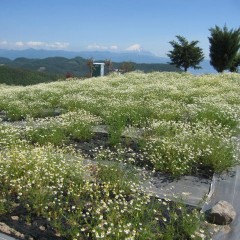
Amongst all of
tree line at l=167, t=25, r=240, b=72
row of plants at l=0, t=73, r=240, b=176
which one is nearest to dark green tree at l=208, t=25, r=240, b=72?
tree line at l=167, t=25, r=240, b=72

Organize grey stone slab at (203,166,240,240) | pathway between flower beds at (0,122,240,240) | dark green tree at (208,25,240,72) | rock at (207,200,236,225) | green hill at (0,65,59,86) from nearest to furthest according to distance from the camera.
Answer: grey stone slab at (203,166,240,240) → rock at (207,200,236,225) → pathway between flower beds at (0,122,240,240) → dark green tree at (208,25,240,72) → green hill at (0,65,59,86)

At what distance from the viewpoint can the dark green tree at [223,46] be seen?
45.5 metres

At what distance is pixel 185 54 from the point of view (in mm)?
50312

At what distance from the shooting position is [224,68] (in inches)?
1864

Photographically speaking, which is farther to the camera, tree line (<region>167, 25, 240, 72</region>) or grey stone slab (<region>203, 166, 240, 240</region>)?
tree line (<region>167, 25, 240, 72</region>)

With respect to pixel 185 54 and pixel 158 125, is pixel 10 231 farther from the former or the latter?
pixel 185 54

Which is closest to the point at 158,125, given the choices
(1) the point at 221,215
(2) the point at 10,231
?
(1) the point at 221,215

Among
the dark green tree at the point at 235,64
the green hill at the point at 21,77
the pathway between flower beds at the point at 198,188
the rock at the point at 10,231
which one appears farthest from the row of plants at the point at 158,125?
the green hill at the point at 21,77

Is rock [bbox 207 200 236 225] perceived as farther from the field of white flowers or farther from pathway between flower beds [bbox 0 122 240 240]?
the field of white flowers

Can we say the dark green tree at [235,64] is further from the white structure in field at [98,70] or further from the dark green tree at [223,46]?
the white structure in field at [98,70]

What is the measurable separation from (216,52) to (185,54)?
16.3 ft

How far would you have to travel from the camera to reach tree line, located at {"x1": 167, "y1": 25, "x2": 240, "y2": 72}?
45.8m

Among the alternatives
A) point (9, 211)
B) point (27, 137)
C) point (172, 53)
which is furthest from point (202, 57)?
point (9, 211)

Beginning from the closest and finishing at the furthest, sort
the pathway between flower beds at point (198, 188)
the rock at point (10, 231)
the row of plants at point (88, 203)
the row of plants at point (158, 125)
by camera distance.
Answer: the row of plants at point (88, 203), the rock at point (10, 231), the pathway between flower beds at point (198, 188), the row of plants at point (158, 125)
